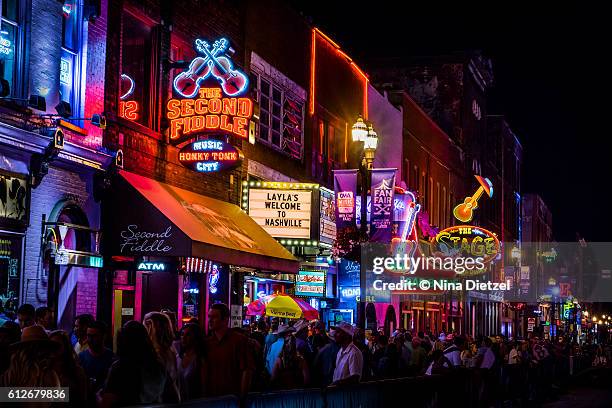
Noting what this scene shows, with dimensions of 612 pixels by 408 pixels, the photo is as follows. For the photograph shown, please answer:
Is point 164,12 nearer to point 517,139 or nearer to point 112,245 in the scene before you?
point 112,245

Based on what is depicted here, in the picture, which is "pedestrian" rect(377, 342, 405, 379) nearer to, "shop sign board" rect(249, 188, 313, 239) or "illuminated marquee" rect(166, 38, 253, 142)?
"illuminated marquee" rect(166, 38, 253, 142)

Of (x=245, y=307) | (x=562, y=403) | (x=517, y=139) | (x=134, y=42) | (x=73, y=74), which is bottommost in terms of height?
(x=562, y=403)

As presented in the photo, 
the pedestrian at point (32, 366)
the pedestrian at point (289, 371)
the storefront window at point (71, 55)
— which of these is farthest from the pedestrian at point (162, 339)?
the storefront window at point (71, 55)

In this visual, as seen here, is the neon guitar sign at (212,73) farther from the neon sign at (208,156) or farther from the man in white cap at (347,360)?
the man in white cap at (347,360)

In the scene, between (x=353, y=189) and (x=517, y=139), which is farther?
(x=517, y=139)

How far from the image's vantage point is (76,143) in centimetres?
1898

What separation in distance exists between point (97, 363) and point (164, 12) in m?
12.9

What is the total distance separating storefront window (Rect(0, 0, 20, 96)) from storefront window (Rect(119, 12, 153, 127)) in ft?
14.1

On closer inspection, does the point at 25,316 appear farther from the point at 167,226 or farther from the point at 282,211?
the point at 282,211

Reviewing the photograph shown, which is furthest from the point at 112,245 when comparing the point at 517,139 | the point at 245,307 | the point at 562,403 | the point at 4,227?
the point at 517,139

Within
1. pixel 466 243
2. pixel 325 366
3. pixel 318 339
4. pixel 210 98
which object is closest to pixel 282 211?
pixel 210 98

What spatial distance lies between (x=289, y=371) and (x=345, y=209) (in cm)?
1815

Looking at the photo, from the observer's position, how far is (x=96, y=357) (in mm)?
11938

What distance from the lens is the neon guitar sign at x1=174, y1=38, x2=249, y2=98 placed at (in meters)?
22.3
